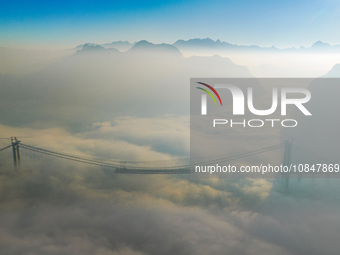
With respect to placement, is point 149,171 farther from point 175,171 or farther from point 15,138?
point 15,138

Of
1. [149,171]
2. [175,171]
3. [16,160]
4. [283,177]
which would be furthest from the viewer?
[283,177]

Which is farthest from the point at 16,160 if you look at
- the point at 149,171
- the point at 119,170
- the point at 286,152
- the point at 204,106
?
the point at 286,152

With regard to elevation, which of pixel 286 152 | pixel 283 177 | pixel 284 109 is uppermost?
pixel 284 109

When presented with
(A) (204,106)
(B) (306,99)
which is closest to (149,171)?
(A) (204,106)

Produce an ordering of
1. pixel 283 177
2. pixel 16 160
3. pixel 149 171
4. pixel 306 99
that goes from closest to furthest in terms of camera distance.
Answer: pixel 306 99
pixel 16 160
pixel 149 171
pixel 283 177

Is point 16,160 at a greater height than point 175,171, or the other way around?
point 16,160

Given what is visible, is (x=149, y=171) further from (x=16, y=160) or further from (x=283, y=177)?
(x=283, y=177)

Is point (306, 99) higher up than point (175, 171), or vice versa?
point (306, 99)

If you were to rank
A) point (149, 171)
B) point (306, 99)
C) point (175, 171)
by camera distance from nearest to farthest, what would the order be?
point (306, 99) < point (149, 171) < point (175, 171)

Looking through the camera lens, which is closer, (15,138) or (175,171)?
(15,138)
